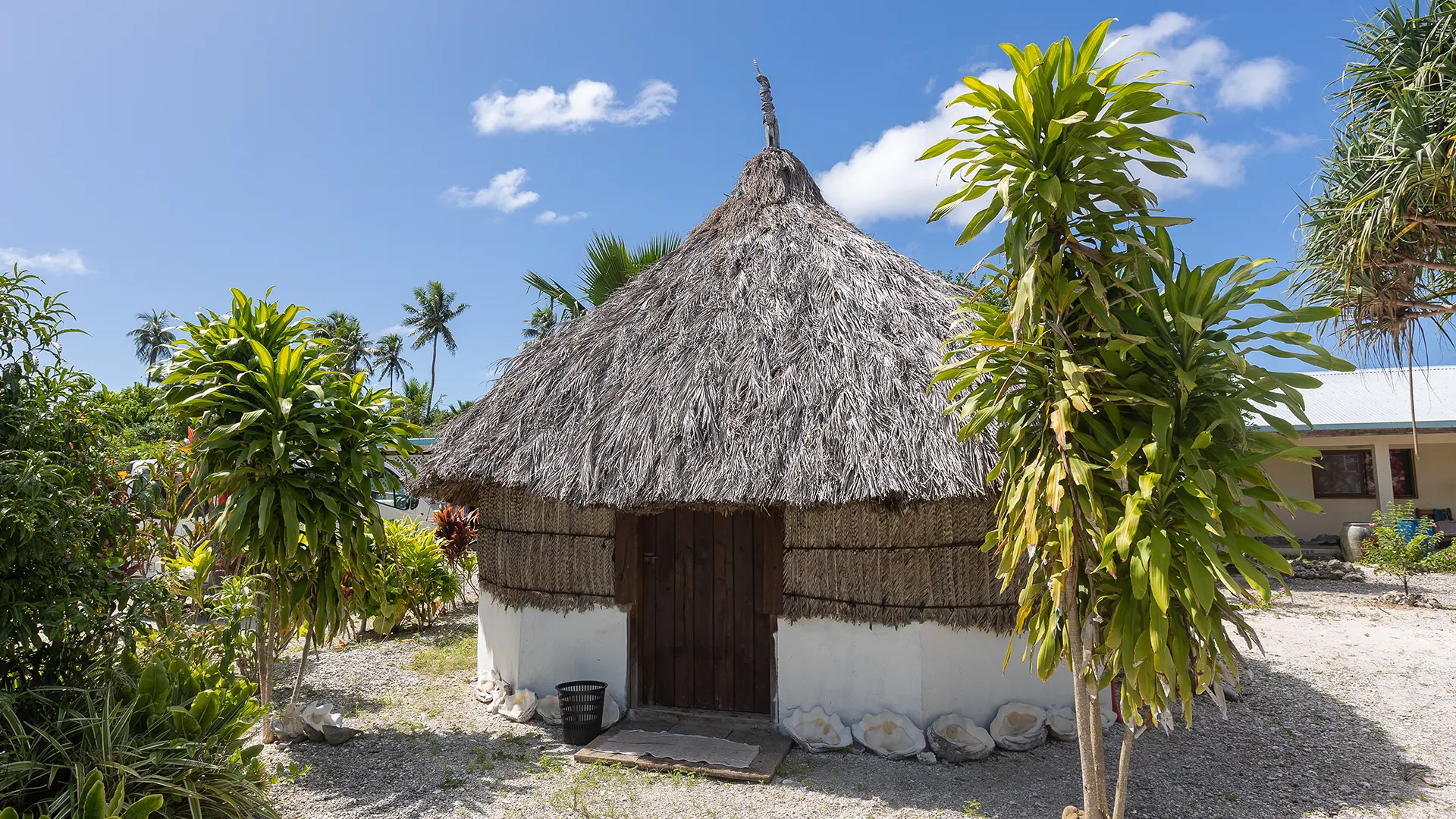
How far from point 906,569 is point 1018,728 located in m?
1.22

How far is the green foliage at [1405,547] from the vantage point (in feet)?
35.7

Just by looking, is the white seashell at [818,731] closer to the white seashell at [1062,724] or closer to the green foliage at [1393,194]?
the white seashell at [1062,724]

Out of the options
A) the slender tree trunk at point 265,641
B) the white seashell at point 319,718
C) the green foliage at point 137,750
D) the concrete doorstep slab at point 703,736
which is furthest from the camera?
the white seashell at point 319,718

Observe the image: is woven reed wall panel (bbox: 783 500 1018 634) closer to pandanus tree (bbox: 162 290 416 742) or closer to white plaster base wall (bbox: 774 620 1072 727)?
white plaster base wall (bbox: 774 620 1072 727)

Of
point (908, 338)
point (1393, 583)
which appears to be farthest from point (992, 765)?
point (1393, 583)

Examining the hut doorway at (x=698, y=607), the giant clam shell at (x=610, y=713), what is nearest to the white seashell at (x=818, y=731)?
the hut doorway at (x=698, y=607)

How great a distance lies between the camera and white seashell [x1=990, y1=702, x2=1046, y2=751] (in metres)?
4.97

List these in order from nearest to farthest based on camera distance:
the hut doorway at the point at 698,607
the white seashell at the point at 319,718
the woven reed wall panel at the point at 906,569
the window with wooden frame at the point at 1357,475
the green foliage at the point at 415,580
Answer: the woven reed wall panel at the point at 906,569, the white seashell at the point at 319,718, the hut doorway at the point at 698,607, the green foliage at the point at 415,580, the window with wooden frame at the point at 1357,475

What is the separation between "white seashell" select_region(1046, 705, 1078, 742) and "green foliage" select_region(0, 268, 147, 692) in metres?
5.06

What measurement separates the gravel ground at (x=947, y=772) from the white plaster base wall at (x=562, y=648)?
37 centimetres

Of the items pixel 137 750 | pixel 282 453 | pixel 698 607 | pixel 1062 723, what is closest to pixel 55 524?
pixel 137 750

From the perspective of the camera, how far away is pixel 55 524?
293cm

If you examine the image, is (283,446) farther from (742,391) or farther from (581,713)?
(742,391)

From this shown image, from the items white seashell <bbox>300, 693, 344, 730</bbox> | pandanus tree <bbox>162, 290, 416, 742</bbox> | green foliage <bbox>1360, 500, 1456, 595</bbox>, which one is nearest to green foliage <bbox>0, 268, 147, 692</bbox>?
pandanus tree <bbox>162, 290, 416, 742</bbox>
